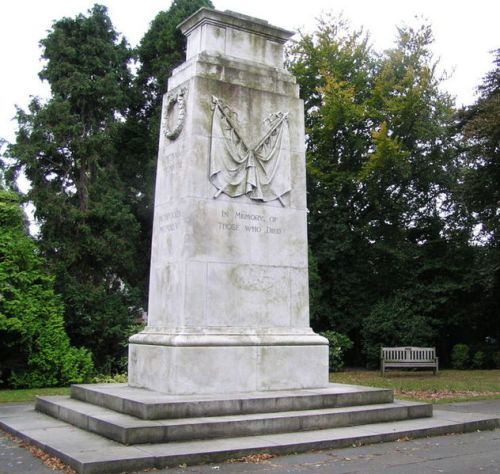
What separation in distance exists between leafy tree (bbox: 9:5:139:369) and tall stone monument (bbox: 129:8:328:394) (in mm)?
11955

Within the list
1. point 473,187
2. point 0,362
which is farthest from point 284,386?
point 473,187

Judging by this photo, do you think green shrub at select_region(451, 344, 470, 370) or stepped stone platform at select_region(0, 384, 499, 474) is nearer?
stepped stone platform at select_region(0, 384, 499, 474)

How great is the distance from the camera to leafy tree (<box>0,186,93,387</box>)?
17562 mm

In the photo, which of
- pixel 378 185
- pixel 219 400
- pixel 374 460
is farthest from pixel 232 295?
pixel 378 185

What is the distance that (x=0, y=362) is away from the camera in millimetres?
17906

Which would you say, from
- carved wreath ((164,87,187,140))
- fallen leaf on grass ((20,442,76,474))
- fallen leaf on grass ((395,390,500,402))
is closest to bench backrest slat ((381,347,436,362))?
fallen leaf on grass ((395,390,500,402))

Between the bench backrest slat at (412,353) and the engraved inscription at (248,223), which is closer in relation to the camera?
the engraved inscription at (248,223)

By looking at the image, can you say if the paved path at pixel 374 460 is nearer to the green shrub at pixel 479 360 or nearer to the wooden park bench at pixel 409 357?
the wooden park bench at pixel 409 357

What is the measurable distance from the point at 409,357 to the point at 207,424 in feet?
52.8

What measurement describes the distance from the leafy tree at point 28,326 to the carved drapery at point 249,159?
9.40 metres

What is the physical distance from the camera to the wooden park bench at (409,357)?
2225 cm

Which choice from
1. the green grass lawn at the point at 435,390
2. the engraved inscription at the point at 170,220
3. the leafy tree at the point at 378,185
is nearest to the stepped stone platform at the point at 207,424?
the engraved inscription at the point at 170,220

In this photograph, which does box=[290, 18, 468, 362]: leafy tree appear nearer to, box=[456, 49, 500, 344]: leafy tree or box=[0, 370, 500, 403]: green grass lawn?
box=[456, 49, 500, 344]: leafy tree

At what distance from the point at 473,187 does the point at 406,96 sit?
492cm
